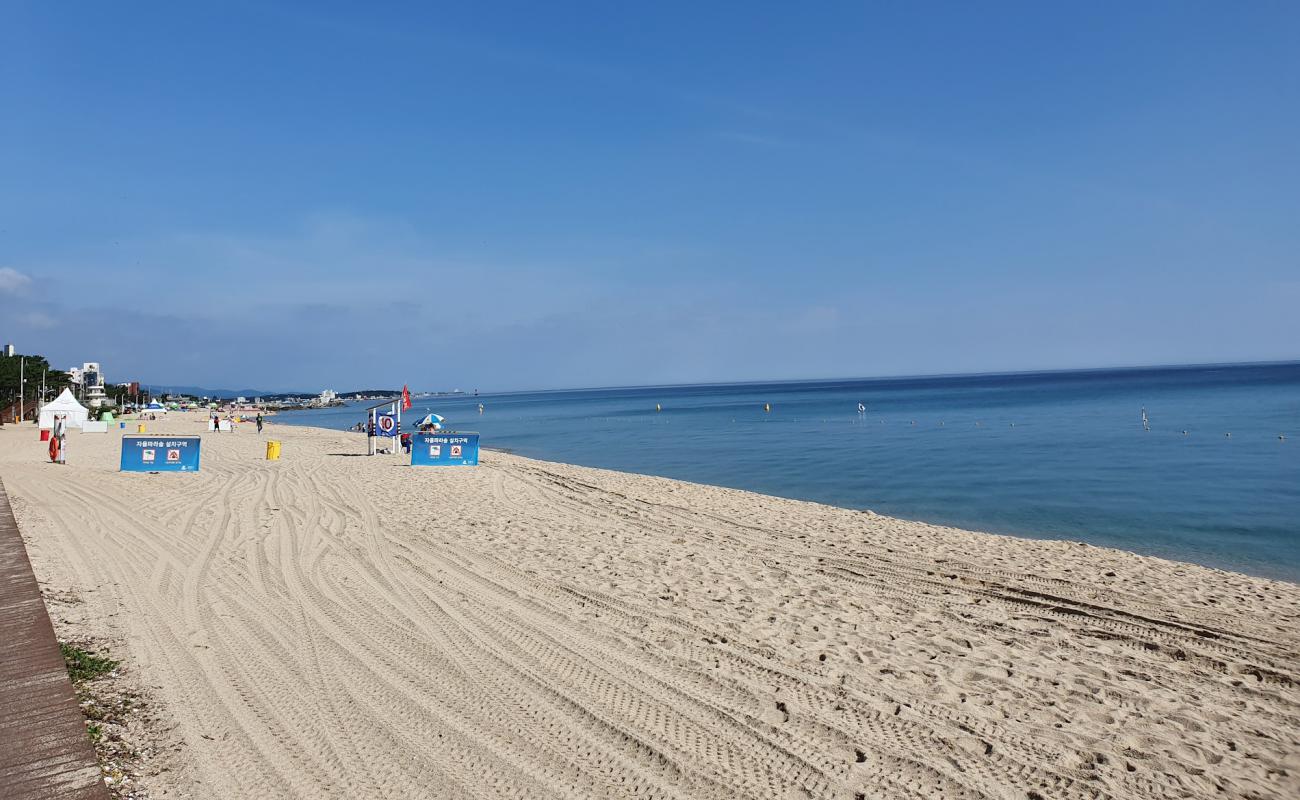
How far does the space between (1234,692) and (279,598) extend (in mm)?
8852

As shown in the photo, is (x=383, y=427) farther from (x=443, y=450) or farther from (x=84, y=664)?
(x=84, y=664)

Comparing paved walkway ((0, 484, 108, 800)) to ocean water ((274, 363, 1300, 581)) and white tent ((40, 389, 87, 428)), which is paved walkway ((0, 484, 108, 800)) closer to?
ocean water ((274, 363, 1300, 581))

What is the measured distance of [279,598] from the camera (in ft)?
25.3

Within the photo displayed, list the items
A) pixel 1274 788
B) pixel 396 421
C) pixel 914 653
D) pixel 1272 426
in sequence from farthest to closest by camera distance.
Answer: pixel 1272 426 → pixel 396 421 → pixel 914 653 → pixel 1274 788

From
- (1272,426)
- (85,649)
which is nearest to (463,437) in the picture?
(85,649)

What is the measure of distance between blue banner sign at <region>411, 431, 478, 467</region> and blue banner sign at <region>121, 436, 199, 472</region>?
5670 mm

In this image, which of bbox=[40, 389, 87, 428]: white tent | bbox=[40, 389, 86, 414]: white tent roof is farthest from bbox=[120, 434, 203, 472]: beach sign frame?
bbox=[40, 389, 86, 414]: white tent roof

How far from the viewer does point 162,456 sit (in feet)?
62.7

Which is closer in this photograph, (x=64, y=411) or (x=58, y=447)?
(x=58, y=447)

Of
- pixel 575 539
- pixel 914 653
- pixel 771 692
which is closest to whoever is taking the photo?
→ pixel 771 692

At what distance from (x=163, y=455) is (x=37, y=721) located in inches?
723

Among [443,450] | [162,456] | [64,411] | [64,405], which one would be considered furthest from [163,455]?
[64,405]

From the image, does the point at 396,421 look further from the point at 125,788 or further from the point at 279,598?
the point at 125,788

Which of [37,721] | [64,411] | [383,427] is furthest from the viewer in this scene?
[64,411]
